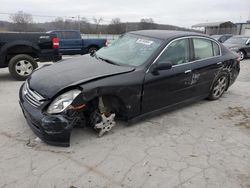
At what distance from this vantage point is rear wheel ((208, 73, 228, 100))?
18.9 feet

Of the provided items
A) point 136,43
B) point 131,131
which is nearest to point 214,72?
point 136,43

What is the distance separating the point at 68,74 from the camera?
3.83 metres

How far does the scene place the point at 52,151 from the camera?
344cm

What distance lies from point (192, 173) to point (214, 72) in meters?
2.95

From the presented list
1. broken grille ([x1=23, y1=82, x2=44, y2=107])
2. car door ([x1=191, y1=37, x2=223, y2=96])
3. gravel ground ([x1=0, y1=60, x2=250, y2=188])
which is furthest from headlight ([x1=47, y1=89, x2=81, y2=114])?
car door ([x1=191, y1=37, x2=223, y2=96])

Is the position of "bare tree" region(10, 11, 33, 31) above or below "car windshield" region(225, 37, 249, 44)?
above

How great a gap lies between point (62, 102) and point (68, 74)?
605 mm

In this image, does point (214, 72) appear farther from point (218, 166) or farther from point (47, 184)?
point (47, 184)

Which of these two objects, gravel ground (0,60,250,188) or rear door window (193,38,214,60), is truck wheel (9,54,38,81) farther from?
rear door window (193,38,214,60)

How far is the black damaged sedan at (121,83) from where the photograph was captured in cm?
340

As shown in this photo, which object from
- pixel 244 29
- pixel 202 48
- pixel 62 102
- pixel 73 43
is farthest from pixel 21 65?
pixel 244 29

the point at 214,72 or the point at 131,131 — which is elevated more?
the point at 214,72

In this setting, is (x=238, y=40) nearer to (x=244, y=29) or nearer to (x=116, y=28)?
(x=116, y=28)

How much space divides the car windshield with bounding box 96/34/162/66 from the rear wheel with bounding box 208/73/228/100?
2.02m
